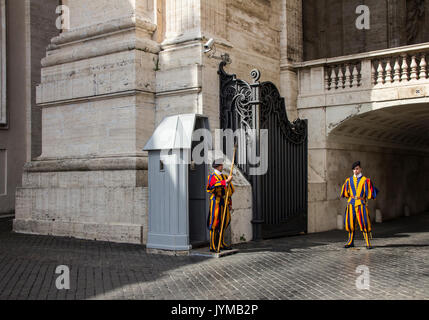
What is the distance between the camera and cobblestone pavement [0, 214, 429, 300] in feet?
21.3

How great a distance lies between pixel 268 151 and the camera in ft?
38.7

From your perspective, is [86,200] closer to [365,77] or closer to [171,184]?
[171,184]

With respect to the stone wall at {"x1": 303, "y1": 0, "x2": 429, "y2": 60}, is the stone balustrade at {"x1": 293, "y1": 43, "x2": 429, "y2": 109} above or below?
below

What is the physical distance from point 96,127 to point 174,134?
375 centimetres

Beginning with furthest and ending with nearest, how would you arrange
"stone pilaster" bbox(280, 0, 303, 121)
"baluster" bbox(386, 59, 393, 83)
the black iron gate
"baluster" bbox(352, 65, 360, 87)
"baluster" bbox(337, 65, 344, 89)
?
"stone pilaster" bbox(280, 0, 303, 121) < "baluster" bbox(337, 65, 344, 89) < "baluster" bbox(352, 65, 360, 87) < "baluster" bbox(386, 59, 393, 83) < the black iron gate

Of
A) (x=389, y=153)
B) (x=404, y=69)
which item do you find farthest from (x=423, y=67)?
(x=389, y=153)

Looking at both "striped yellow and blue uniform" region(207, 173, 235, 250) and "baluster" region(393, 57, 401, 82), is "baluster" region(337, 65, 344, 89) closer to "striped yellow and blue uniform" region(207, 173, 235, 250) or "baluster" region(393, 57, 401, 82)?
"baluster" region(393, 57, 401, 82)

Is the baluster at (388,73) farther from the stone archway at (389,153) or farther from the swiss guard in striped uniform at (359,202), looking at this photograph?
the swiss guard in striped uniform at (359,202)

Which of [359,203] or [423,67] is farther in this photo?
[423,67]

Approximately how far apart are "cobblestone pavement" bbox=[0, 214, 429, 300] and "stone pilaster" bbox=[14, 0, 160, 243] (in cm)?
88

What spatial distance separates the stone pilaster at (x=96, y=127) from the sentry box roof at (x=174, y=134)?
5.79ft

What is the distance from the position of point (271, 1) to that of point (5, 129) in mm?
10254

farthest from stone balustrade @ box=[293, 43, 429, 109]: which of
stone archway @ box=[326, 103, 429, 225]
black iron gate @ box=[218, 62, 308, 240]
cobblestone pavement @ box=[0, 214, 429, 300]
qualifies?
cobblestone pavement @ box=[0, 214, 429, 300]

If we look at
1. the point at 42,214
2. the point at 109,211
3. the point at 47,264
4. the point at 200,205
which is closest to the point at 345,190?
the point at 200,205
